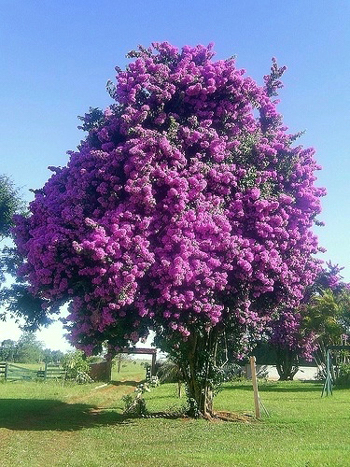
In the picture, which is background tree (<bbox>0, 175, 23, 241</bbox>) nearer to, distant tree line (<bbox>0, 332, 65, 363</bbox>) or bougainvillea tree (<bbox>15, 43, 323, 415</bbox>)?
bougainvillea tree (<bbox>15, 43, 323, 415</bbox>)

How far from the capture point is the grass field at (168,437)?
1087 cm

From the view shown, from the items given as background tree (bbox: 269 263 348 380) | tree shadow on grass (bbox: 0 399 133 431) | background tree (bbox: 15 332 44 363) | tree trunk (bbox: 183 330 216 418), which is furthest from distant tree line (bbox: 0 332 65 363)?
tree trunk (bbox: 183 330 216 418)

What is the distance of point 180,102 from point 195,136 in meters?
1.92

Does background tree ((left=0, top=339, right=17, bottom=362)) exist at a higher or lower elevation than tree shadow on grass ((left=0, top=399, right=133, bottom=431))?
higher

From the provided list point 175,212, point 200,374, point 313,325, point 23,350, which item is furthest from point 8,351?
point 175,212

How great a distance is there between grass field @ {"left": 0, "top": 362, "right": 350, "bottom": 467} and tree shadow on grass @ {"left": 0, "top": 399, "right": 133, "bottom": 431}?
1.2 inches

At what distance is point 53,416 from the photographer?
1897cm

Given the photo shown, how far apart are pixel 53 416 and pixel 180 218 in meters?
8.76

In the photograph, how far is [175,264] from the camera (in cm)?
1582

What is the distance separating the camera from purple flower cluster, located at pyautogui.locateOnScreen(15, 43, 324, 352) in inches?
639

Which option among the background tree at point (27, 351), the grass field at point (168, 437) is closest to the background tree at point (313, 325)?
the grass field at point (168, 437)

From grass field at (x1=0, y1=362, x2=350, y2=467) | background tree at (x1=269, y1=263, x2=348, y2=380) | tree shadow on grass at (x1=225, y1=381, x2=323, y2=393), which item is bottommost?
grass field at (x1=0, y1=362, x2=350, y2=467)

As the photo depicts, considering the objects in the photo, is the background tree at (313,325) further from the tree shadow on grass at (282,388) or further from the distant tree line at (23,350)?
the distant tree line at (23,350)

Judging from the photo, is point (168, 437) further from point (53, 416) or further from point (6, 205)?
point (6, 205)
